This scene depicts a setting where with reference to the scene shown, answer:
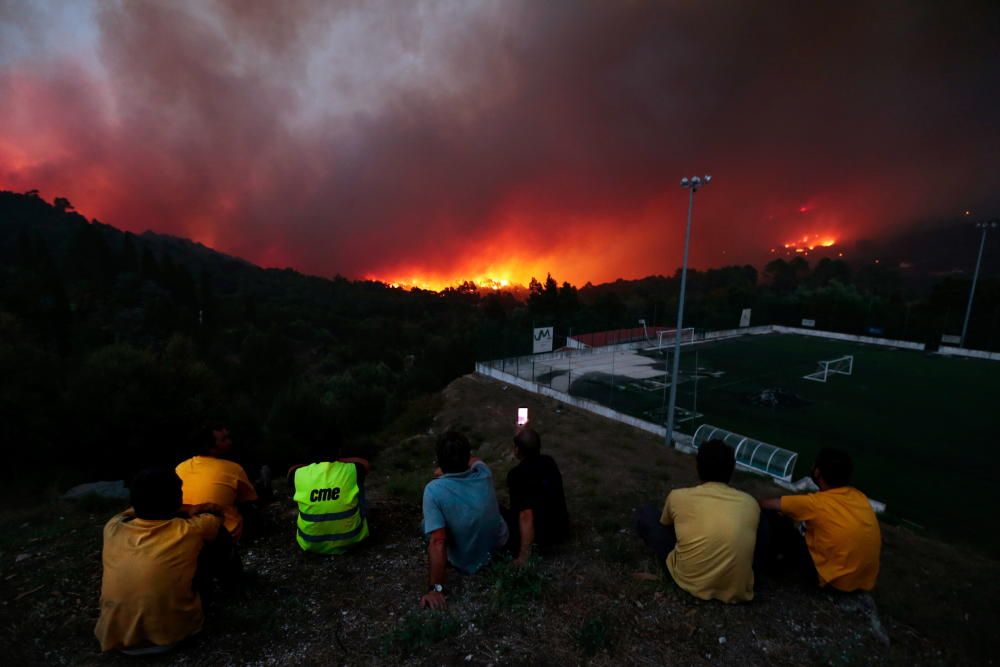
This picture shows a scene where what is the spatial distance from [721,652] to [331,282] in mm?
133639

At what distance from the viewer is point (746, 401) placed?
77.2ft

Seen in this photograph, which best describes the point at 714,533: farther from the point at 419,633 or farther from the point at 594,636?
the point at 419,633

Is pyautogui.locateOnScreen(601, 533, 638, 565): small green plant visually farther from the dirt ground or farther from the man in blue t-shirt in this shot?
the man in blue t-shirt

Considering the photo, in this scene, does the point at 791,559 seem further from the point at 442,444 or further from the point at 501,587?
the point at 442,444

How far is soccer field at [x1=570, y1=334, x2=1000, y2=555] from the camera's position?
13.6m

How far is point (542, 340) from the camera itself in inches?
1171

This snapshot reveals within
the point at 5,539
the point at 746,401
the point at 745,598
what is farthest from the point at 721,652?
the point at 746,401

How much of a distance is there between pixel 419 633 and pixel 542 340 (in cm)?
2686

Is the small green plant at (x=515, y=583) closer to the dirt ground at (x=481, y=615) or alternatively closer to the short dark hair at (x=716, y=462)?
the dirt ground at (x=481, y=615)

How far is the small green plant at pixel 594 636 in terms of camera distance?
3090 mm

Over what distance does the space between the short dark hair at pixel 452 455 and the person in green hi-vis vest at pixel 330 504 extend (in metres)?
0.90

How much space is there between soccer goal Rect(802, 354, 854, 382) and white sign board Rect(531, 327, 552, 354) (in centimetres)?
1664

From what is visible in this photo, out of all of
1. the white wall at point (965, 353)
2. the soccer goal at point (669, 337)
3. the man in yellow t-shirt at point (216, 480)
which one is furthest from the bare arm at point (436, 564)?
the white wall at point (965, 353)

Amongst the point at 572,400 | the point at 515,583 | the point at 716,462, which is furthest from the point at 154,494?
the point at 572,400
